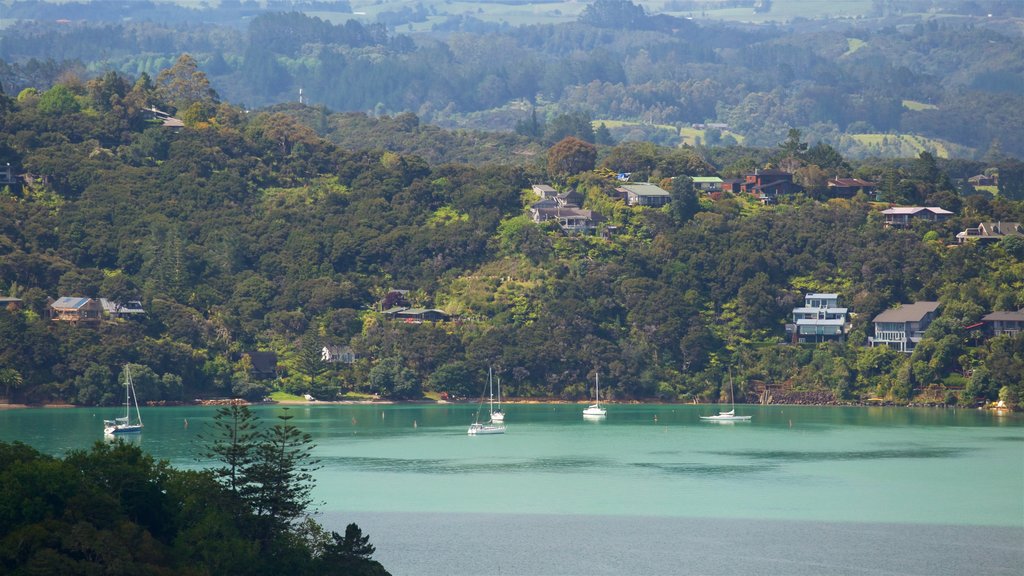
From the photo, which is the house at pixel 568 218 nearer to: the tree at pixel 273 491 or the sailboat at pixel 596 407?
the sailboat at pixel 596 407

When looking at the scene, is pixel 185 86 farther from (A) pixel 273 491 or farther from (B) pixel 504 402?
(A) pixel 273 491

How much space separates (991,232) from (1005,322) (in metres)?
13.2

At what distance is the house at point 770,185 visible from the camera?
401ft

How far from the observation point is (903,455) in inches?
2997

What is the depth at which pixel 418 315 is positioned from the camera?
104 metres

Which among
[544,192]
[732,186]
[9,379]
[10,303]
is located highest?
[732,186]

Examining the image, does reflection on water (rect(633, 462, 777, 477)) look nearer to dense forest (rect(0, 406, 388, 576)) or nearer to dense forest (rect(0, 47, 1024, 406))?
dense forest (rect(0, 47, 1024, 406))

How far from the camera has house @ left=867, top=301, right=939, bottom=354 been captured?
100 metres

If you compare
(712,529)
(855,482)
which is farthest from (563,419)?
(712,529)

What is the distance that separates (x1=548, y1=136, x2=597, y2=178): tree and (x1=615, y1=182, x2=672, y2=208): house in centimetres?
598

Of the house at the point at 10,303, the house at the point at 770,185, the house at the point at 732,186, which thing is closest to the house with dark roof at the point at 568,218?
the house at the point at 732,186

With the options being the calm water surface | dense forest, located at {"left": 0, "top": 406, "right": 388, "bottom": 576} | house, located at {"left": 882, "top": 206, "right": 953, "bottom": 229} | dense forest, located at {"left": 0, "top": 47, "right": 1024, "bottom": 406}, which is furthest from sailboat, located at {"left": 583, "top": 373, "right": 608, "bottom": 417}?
dense forest, located at {"left": 0, "top": 406, "right": 388, "bottom": 576}

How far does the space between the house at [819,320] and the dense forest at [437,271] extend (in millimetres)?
810

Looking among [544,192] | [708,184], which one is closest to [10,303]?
[544,192]
